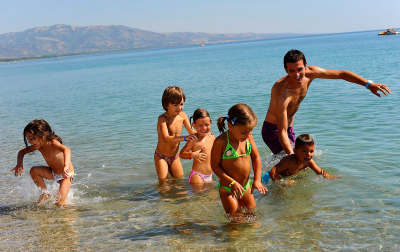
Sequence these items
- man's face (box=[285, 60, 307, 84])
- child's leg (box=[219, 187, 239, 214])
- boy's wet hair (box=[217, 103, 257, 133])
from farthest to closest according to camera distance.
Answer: man's face (box=[285, 60, 307, 84]) < child's leg (box=[219, 187, 239, 214]) < boy's wet hair (box=[217, 103, 257, 133])

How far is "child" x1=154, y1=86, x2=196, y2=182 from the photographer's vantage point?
565cm

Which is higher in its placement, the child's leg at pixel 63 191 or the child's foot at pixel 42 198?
the child's leg at pixel 63 191

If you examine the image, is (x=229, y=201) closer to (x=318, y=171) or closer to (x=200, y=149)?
(x=200, y=149)

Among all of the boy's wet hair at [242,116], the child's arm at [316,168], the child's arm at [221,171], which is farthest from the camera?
the child's arm at [316,168]

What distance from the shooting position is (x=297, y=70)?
17.2ft

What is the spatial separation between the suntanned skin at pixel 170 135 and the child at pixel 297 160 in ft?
4.61

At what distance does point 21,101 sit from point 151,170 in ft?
59.2

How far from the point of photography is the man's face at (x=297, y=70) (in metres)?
5.20

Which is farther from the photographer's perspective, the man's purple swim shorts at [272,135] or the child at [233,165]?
the man's purple swim shorts at [272,135]

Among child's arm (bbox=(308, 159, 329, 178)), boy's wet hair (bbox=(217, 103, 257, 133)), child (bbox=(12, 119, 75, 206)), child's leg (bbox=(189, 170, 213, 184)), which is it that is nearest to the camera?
boy's wet hair (bbox=(217, 103, 257, 133))

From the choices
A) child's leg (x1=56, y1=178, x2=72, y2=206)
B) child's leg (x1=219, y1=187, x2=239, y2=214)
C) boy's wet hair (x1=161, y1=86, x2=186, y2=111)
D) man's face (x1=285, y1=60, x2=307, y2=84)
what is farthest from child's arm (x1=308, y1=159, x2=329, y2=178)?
child's leg (x1=56, y1=178, x2=72, y2=206)

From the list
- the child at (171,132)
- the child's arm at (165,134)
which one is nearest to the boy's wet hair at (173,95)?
the child at (171,132)

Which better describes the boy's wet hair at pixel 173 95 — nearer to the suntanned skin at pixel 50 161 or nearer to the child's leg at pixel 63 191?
the suntanned skin at pixel 50 161

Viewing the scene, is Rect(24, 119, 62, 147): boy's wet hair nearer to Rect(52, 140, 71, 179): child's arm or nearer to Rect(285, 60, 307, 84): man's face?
Rect(52, 140, 71, 179): child's arm
